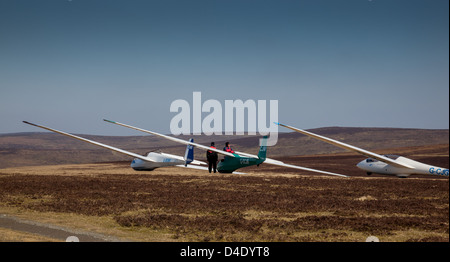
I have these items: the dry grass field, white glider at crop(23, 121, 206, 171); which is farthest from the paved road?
white glider at crop(23, 121, 206, 171)

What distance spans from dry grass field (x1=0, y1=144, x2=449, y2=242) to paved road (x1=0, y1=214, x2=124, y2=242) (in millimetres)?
586

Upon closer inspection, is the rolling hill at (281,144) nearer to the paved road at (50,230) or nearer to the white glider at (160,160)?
the white glider at (160,160)

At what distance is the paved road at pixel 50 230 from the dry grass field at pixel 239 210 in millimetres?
586

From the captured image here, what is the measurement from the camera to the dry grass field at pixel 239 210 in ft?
44.9

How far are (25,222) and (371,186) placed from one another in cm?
1998

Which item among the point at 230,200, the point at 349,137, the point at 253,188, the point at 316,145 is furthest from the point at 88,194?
the point at 349,137

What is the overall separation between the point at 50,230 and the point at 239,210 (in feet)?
24.3

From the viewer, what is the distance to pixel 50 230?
537 inches

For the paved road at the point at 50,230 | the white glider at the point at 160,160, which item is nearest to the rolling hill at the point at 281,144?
the white glider at the point at 160,160

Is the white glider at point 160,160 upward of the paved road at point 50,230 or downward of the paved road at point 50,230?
upward

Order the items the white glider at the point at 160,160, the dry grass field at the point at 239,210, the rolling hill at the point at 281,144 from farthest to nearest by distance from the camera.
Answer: the rolling hill at the point at 281,144 → the white glider at the point at 160,160 → the dry grass field at the point at 239,210

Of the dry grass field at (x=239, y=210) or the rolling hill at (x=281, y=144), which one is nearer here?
the dry grass field at (x=239, y=210)

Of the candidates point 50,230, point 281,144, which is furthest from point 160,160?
point 281,144

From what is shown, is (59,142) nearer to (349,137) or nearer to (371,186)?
(349,137)
